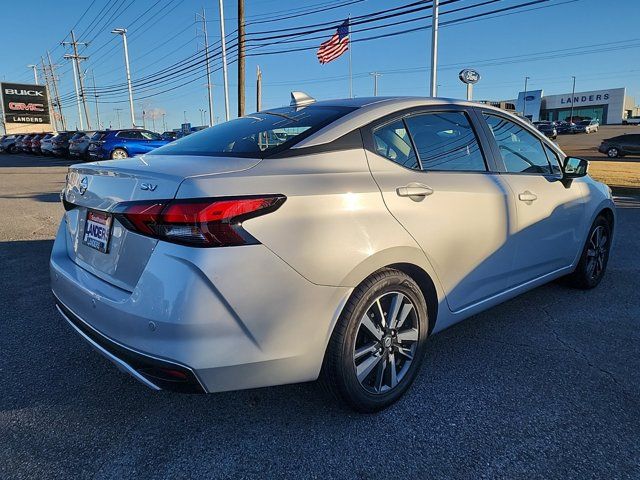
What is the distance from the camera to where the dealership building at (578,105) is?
8388 centimetres

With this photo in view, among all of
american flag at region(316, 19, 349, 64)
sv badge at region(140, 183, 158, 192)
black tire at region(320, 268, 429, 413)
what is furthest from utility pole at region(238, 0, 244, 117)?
sv badge at region(140, 183, 158, 192)

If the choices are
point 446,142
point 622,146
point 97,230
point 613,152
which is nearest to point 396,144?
point 446,142

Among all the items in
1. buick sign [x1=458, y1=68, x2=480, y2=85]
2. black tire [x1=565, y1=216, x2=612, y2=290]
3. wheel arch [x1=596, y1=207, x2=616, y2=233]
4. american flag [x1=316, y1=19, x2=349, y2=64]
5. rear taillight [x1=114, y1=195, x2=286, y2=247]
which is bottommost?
black tire [x1=565, y1=216, x2=612, y2=290]

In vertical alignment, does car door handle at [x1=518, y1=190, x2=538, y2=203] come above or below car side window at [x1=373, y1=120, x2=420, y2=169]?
below

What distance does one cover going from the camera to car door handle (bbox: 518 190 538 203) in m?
3.26

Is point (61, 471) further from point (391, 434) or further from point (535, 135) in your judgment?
point (535, 135)

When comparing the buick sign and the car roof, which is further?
the buick sign

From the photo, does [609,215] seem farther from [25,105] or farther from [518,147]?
[25,105]

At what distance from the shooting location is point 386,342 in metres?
2.49

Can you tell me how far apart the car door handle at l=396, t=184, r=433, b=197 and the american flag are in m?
18.6

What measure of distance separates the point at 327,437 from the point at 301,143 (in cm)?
145

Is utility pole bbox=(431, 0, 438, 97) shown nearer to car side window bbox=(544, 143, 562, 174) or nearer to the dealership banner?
car side window bbox=(544, 143, 562, 174)

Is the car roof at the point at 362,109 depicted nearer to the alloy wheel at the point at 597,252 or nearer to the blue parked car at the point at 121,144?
the alloy wheel at the point at 597,252

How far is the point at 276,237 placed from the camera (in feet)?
6.46
